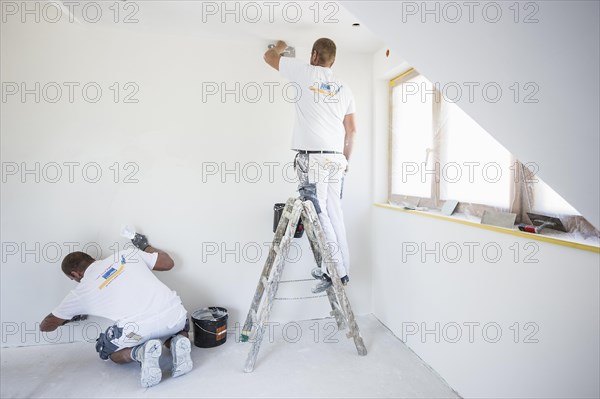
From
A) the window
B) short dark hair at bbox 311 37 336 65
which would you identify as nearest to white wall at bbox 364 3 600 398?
the window

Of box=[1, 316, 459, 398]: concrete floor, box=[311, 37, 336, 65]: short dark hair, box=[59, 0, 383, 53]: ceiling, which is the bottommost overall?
box=[1, 316, 459, 398]: concrete floor

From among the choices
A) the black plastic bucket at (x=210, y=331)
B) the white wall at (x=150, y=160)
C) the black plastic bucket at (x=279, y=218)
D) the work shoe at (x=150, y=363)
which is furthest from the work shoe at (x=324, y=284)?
the work shoe at (x=150, y=363)

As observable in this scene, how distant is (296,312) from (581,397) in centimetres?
200

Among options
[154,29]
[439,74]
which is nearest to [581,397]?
[439,74]

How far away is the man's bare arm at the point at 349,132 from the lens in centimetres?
257

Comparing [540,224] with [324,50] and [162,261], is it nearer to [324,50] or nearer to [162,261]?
[324,50]

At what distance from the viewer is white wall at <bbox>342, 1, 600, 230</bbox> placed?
1.62 ft

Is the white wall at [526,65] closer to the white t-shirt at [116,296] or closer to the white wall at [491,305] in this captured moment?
the white wall at [491,305]

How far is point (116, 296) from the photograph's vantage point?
2180 millimetres

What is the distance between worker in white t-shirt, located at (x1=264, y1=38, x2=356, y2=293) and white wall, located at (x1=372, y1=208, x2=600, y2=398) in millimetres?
537

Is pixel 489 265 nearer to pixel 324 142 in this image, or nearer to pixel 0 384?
pixel 324 142

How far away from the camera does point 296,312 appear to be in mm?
2938

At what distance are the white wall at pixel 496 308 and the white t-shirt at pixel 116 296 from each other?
1705 mm

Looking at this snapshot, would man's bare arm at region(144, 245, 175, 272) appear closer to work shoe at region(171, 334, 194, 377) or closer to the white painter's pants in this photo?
work shoe at region(171, 334, 194, 377)
